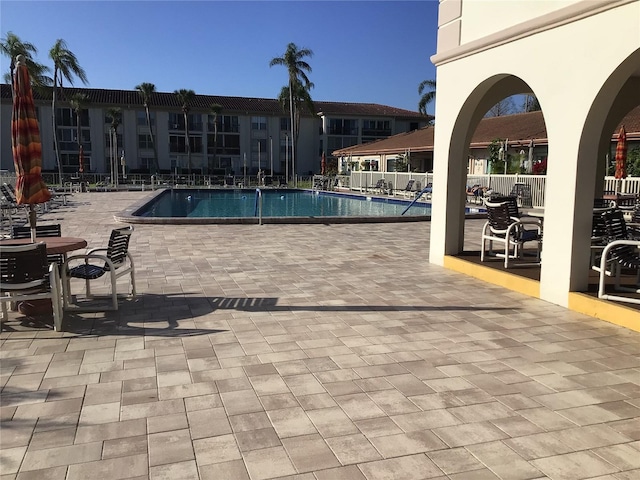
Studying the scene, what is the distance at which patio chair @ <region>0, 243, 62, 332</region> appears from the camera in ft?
15.7

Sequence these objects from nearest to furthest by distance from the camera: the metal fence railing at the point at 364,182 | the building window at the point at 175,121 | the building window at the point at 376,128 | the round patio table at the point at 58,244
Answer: the round patio table at the point at 58,244 → the metal fence railing at the point at 364,182 → the building window at the point at 175,121 → the building window at the point at 376,128

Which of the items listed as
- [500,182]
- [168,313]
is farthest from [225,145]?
[168,313]

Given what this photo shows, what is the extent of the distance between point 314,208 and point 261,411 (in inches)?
789

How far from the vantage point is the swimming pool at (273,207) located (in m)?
14.7

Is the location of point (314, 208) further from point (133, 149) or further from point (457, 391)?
point (133, 149)

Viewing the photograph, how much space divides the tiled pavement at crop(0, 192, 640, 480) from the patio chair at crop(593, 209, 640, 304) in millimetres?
499

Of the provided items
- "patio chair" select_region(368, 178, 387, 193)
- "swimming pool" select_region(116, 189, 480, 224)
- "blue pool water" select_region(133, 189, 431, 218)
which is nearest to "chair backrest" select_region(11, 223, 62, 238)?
"swimming pool" select_region(116, 189, 480, 224)

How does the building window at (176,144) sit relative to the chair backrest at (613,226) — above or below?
above

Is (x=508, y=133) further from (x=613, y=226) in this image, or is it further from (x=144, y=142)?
(x=144, y=142)

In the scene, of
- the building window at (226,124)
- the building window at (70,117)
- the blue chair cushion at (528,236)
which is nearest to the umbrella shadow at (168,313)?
the blue chair cushion at (528,236)

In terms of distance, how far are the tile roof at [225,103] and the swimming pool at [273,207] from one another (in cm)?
2117

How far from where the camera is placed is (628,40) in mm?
5105

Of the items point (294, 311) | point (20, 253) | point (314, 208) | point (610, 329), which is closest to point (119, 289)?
point (20, 253)

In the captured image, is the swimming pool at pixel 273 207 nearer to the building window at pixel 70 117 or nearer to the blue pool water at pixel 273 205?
the blue pool water at pixel 273 205
